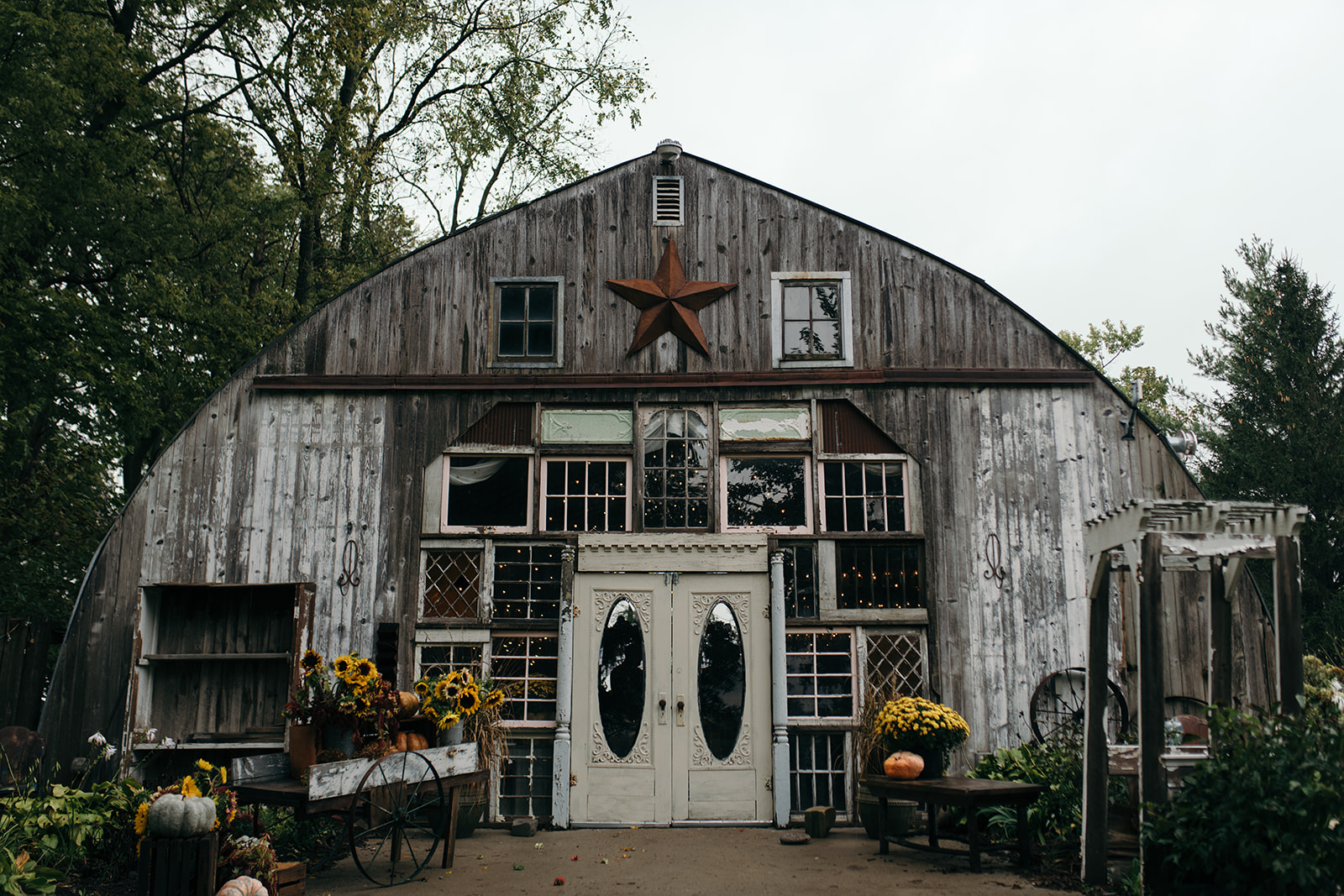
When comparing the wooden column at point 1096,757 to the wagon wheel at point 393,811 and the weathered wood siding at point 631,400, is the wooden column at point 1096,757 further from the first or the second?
the wagon wheel at point 393,811

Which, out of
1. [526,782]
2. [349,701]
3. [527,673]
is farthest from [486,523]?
[349,701]

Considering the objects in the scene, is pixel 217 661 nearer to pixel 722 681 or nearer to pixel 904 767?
pixel 722 681

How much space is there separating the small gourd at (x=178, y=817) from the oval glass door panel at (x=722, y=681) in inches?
173

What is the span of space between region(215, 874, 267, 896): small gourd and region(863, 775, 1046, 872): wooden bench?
13.3ft

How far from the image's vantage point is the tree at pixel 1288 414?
59.3 feet

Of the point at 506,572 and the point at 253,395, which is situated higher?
the point at 253,395

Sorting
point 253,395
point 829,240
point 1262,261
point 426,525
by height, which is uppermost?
point 1262,261

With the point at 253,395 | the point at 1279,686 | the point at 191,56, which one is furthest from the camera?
the point at 191,56

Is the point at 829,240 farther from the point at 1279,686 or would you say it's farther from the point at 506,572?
the point at 1279,686

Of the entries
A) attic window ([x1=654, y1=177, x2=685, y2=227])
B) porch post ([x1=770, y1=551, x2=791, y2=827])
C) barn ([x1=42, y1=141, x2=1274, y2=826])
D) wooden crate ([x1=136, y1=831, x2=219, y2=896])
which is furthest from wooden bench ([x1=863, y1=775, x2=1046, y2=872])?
attic window ([x1=654, y1=177, x2=685, y2=227])

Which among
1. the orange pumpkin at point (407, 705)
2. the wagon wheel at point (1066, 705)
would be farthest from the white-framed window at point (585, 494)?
the wagon wheel at point (1066, 705)

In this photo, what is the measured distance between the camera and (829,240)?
9242mm

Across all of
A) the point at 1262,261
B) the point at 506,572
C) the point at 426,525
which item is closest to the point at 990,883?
the point at 506,572

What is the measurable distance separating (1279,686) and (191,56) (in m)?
15.9
